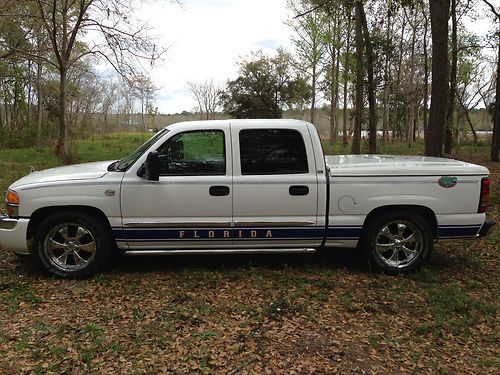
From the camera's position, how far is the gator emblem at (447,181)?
493 cm

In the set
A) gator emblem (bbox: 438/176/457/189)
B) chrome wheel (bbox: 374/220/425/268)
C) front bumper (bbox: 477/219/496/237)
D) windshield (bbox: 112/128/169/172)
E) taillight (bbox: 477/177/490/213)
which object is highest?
windshield (bbox: 112/128/169/172)

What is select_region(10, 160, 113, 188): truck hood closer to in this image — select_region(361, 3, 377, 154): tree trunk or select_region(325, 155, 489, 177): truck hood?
select_region(325, 155, 489, 177): truck hood

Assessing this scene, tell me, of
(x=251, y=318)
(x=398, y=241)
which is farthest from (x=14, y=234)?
(x=398, y=241)

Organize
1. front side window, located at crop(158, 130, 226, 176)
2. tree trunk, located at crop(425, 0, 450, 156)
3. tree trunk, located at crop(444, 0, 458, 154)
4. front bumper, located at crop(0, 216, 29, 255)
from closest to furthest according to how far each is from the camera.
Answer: front bumper, located at crop(0, 216, 29, 255) < front side window, located at crop(158, 130, 226, 176) < tree trunk, located at crop(425, 0, 450, 156) < tree trunk, located at crop(444, 0, 458, 154)

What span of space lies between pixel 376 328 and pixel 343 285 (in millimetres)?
Answer: 953

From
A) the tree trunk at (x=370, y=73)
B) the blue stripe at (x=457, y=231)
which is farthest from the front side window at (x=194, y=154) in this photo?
the tree trunk at (x=370, y=73)

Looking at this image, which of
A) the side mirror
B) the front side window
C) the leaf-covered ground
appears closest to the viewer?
the leaf-covered ground

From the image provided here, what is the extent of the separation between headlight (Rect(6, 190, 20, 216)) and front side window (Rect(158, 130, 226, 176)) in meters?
1.62

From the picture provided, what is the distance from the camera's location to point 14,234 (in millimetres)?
4801

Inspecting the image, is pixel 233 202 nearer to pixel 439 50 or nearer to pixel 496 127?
pixel 439 50

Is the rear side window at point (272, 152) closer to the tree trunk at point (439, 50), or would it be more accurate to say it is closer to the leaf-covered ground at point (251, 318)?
the leaf-covered ground at point (251, 318)

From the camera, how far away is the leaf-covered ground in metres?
3.38

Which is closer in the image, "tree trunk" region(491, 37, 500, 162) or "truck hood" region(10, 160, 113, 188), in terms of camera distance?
"truck hood" region(10, 160, 113, 188)

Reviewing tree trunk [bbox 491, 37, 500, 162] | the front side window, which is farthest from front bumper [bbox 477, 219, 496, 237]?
tree trunk [bbox 491, 37, 500, 162]
